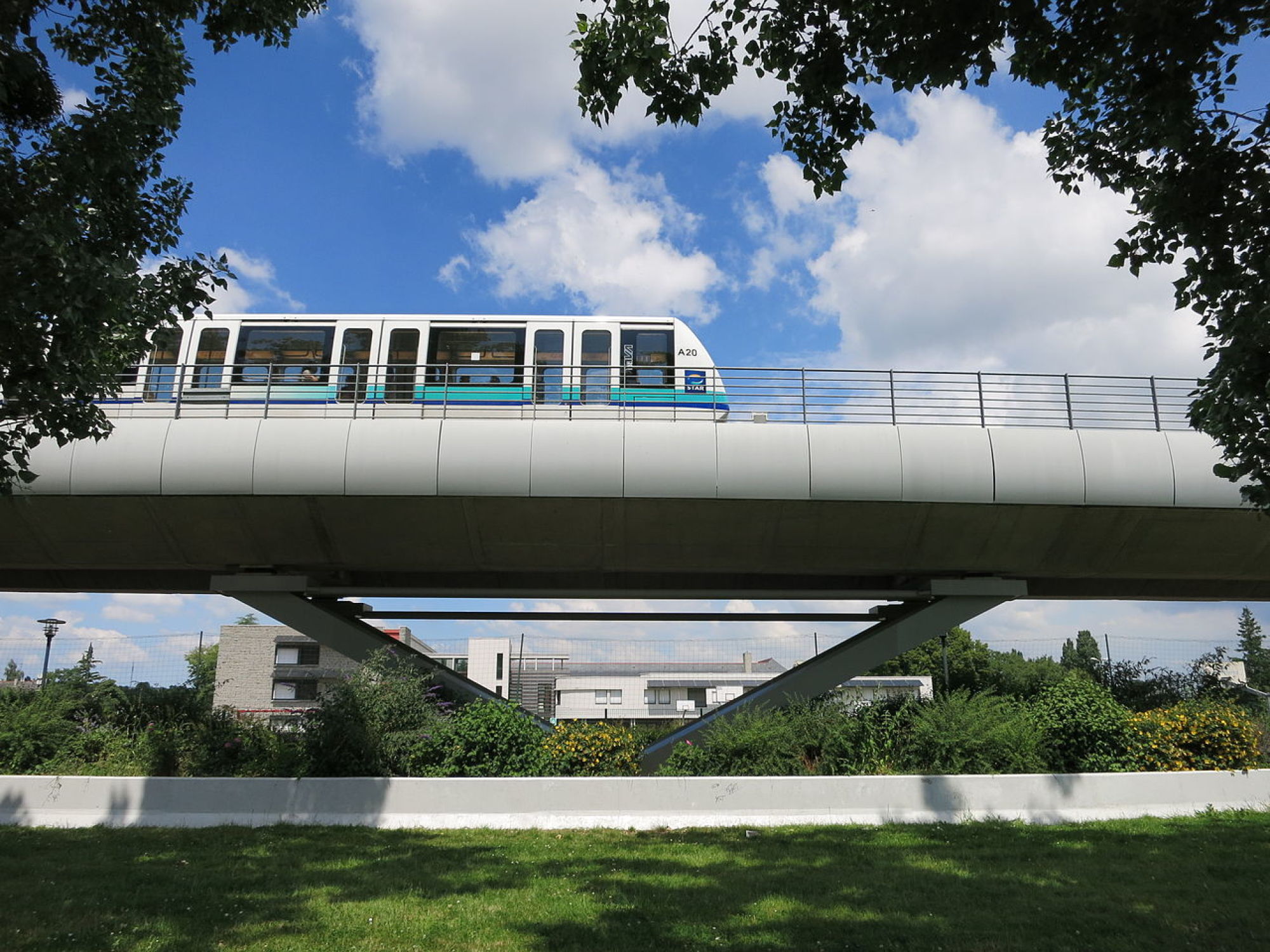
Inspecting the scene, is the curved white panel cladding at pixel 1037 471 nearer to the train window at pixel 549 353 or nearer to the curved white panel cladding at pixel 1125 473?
the curved white panel cladding at pixel 1125 473

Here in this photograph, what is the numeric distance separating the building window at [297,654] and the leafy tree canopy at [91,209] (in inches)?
2390

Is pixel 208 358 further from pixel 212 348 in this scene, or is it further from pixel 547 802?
pixel 547 802

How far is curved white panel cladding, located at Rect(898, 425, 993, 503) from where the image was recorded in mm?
16922

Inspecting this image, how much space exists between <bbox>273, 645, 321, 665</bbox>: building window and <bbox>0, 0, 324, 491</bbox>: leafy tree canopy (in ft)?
199

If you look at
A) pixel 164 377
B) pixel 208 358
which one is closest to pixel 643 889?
pixel 164 377

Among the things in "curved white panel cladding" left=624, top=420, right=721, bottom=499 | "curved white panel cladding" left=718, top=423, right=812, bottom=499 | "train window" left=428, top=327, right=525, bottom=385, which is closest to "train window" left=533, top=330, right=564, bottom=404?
"train window" left=428, top=327, right=525, bottom=385

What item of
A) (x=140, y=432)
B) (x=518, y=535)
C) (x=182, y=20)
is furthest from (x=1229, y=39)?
(x=140, y=432)

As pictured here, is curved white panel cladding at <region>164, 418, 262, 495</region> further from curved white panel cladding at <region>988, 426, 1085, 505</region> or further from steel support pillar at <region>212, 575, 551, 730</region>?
curved white panel cladding at <region>988, 426, 1085, 505</region>

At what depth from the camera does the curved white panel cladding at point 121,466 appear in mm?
16734

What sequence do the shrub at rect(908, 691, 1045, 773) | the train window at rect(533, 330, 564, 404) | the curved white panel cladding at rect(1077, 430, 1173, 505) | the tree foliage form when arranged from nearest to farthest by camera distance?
1. the shrub at rect(908, 691, 1045, 773)
2. the curved white panel cladding at rect(1077, 430, 1173, 505)
3. the train window at rect(533, 330, 564, 404)
4. the tree foliage

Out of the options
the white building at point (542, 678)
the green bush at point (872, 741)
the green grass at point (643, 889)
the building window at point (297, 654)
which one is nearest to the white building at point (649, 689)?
the white building at point (542, 678)

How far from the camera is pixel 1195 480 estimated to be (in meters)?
17.3

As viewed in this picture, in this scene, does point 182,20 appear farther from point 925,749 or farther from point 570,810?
point 925,749

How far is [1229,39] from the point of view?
6102 mm
